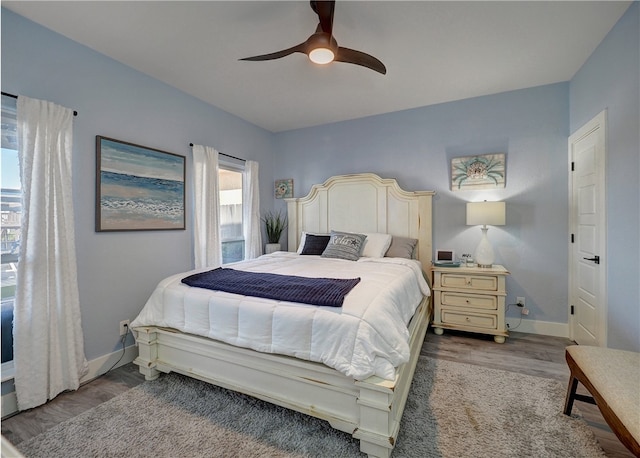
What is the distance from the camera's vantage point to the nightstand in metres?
2.82

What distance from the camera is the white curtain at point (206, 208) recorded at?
3088 millimetres

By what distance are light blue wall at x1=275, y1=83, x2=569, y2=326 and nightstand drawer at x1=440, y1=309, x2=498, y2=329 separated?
19.9 inches

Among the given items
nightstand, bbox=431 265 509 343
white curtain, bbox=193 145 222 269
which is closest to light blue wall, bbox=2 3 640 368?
white curtain, bbox=193 145 222 269

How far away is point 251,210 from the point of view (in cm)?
393

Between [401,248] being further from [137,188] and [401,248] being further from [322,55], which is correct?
[137,188]

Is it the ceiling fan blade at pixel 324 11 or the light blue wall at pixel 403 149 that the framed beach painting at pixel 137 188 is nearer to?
the light blue wall at pixel 403 149

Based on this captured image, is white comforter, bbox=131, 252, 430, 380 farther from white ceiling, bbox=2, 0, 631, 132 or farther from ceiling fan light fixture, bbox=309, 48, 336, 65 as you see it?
white ceiling, bbox=2, 0, 631, 132

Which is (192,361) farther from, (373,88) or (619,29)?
(619,29)

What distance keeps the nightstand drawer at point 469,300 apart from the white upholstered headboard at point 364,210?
0.51 metres

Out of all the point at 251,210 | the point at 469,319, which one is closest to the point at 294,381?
the point at 469,319

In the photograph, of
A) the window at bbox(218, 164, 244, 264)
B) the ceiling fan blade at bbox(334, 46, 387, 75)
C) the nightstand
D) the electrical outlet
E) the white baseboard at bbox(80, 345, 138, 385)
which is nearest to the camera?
the ceiling fan blade at bbox(334, 46, 387, 75)

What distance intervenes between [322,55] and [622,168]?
2.27 meters

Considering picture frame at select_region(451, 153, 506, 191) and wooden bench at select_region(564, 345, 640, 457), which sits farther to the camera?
picture frame at select_region(451, 153, 506, 191)

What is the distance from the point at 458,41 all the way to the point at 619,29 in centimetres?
107
